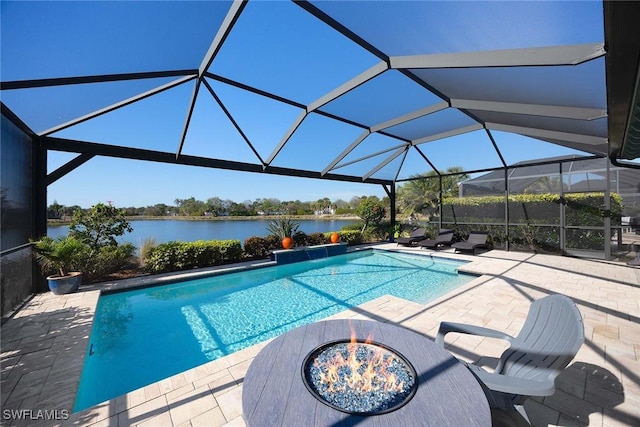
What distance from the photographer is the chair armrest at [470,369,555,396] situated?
1.51 metres

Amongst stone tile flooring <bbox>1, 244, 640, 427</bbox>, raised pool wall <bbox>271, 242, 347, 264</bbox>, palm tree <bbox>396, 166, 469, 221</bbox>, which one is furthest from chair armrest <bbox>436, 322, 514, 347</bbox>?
palm tree <bbox>396, 166, 469, 221</bbox>

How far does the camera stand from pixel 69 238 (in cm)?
523

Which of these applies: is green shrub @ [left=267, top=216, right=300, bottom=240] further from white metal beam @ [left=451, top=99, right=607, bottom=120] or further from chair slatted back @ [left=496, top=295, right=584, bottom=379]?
chair slatted back @ [left=496, top=295, right=584, bottom=379]

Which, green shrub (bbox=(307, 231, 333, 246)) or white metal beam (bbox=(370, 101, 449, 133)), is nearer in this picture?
white metal beam (bbox=(370, 101, 449, 133))

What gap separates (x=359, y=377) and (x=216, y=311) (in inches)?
168

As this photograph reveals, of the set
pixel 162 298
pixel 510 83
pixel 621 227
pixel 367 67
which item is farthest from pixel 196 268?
pixel 621 227

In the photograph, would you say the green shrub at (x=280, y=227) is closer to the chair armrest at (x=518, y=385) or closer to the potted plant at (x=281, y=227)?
the potted plant at (x=281, y=227)

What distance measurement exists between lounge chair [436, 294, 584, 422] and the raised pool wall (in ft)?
22.5

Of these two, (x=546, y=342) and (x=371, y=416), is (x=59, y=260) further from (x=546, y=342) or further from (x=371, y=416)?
(x=546, y=342)

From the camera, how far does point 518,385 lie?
5.17 ft

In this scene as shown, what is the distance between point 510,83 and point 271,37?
13.0 feet

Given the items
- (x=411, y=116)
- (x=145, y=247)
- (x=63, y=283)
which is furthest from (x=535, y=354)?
(x=145, y=247)

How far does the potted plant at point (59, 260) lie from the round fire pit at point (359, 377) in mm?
6105

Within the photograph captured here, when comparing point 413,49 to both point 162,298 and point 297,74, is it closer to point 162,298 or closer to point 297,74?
point 297,74
